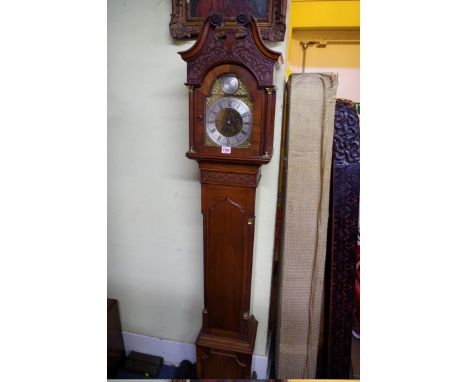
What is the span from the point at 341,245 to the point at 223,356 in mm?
678

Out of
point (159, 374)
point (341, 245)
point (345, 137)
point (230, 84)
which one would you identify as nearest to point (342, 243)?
point (341, 245)

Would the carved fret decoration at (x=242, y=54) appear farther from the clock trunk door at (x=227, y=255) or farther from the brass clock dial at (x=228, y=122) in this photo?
the clock trunk door at (x=227, y=255)

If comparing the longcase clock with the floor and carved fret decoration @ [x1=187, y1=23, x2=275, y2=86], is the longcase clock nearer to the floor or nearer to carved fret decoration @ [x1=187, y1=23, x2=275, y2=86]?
carved fret decoration @ [x1=187, y1=23, x2=275, y2=86]

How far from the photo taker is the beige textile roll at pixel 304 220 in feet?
3.77

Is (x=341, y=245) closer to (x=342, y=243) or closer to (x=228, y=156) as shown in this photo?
(x=342, y=243)

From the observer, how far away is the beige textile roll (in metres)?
1.15

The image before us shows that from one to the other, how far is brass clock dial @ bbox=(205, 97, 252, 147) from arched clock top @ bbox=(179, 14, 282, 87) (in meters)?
0.11

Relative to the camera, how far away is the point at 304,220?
1.22 metres

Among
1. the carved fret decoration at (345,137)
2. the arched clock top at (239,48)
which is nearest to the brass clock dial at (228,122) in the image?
the arched clock top at (239,48)

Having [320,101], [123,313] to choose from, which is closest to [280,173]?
[320,101]

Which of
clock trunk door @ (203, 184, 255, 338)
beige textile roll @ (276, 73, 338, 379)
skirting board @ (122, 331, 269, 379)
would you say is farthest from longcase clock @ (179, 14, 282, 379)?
skirting board @ (122, 331, 269, 379)

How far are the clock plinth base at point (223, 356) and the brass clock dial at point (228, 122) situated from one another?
0.80 meters

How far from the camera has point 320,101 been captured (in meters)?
1.15

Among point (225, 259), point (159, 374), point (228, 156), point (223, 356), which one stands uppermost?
point (228, 156)
